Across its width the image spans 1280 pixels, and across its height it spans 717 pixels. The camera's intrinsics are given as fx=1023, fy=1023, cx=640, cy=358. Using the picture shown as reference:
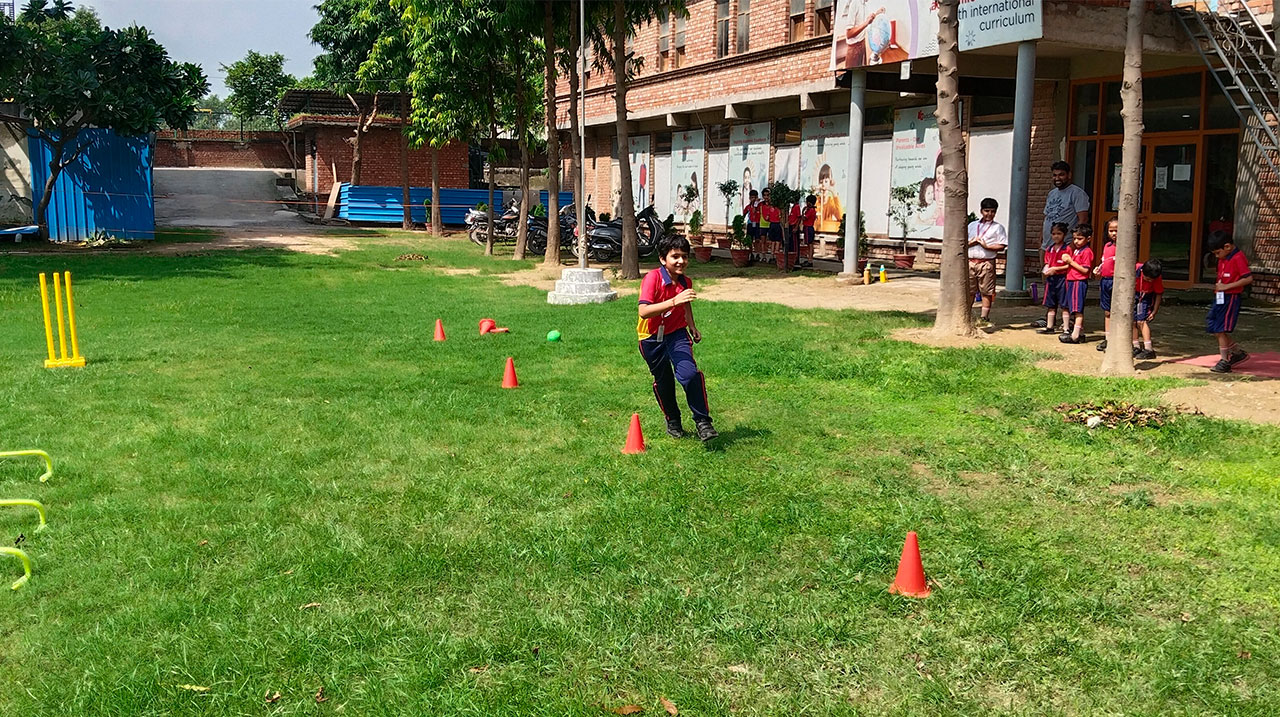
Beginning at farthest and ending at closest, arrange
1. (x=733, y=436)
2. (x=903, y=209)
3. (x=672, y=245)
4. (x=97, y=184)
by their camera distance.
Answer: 1. (x=97, y=184)
2. (x=903, y=209)
3. (x=733, y=436)
4. (x=672, y=245)

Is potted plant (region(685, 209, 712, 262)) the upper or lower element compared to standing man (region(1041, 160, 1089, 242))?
lower

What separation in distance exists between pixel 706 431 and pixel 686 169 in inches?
927

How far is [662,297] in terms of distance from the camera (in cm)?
694

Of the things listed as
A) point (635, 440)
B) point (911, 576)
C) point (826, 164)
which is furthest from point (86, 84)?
point (911, 576)

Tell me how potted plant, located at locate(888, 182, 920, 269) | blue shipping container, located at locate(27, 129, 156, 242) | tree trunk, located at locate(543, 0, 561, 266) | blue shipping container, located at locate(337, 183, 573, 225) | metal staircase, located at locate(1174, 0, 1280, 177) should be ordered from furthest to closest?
blue shipping container, located at locate(337, 183, 573, 225) < blue shipping container, located at locate(27, 129, 156, 242) < tree trunk, located at locate(543, 0, 561, 266) < potted plant, located at locate(888, 182, 920, 269) < metal staircase, located at locate(1174, 0, 1280, 177)

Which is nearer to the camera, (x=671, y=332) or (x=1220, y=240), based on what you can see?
(x=671, y=332)

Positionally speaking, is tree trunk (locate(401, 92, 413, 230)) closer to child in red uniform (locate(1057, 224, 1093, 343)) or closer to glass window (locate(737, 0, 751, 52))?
glass window (locate(737, 0, 751, 52))

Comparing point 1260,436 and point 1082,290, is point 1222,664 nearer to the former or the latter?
point 1260,436

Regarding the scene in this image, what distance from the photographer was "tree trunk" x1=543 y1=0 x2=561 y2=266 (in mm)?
21250

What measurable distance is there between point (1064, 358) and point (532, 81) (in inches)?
763

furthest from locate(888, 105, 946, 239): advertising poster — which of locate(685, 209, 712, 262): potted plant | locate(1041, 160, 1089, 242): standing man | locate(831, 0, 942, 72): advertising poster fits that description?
locate(1041, 160, 1089, 242): standing man

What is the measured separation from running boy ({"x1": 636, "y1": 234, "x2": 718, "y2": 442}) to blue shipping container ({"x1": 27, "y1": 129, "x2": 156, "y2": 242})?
23.3 m

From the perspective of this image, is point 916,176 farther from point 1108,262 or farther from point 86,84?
point 86,84

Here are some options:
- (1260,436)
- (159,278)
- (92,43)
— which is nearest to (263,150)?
(92,43)
